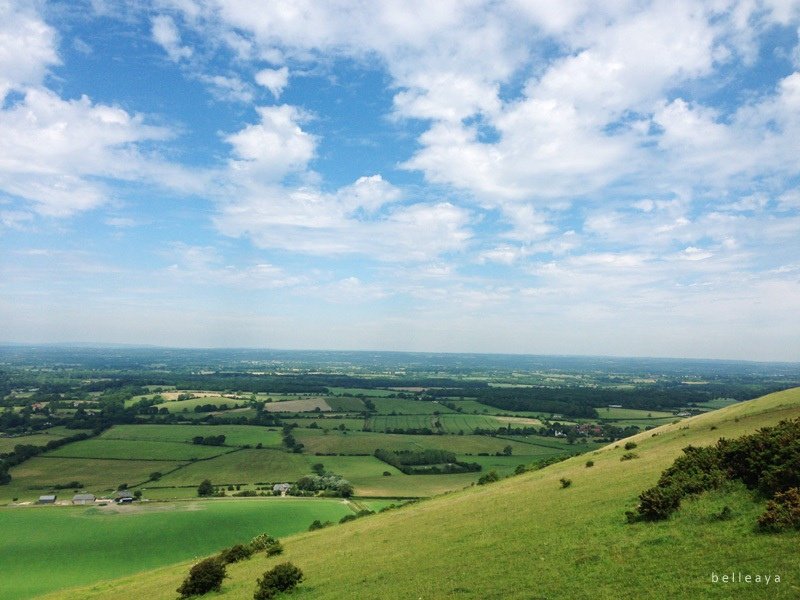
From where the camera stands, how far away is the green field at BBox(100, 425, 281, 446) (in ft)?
479

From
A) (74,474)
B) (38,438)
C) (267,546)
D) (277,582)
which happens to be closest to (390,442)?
(74,474)

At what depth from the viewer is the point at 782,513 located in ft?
49.1

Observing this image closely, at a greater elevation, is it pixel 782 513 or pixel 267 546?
pixel 782 513

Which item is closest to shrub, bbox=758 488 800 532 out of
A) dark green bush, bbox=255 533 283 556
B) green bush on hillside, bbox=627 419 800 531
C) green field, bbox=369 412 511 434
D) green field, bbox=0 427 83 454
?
green bush on hillside, bbox=627 419 800 531

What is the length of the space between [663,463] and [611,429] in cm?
14127

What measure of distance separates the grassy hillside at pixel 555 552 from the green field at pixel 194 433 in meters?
114

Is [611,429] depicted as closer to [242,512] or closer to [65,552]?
[242,512]

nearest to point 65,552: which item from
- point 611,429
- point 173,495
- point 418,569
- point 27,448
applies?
point 173,495

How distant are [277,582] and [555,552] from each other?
14073 mm

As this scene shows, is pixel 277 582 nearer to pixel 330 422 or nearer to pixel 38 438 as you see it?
pixel 38 438

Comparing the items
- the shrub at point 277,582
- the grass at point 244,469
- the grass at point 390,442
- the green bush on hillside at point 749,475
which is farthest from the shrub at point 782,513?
the grass at point 390,442

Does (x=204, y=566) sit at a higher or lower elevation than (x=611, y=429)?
higher

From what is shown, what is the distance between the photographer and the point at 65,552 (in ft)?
193

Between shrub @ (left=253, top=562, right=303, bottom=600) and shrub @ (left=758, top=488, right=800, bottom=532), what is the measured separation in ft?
67.8
